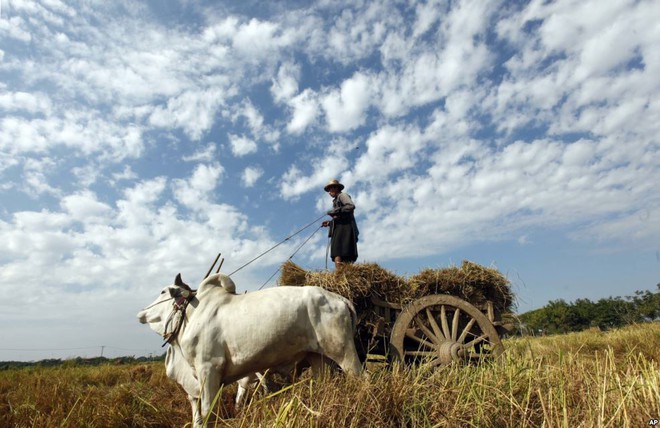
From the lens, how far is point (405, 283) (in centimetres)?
604

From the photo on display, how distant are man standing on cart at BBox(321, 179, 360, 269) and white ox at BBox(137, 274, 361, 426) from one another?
83.8 inches

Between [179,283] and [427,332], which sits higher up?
[179,283]

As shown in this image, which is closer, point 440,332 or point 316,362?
point 316,362

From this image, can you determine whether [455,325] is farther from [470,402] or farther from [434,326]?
[470,402]

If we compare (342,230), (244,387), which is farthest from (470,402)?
(342,230)

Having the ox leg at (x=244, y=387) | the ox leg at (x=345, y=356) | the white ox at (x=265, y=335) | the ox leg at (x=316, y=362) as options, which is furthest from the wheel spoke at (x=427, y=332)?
the ox leg at (x=244, y=387)

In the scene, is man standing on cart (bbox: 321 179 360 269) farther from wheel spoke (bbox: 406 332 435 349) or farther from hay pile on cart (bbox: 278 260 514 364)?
wheel spoke (bbox: 406 332 435 349)

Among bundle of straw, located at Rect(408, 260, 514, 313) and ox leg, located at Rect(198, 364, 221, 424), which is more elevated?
bundle of straw, located at Rect(408, 260, 514, 313)

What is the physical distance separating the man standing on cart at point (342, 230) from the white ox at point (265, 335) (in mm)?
2128

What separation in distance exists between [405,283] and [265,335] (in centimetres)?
230

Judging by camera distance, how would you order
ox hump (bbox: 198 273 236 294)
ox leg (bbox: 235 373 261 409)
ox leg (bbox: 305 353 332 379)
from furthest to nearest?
1. ox leg (bbox: 235 373 261 409)
2. ox hump (bbox: 198 273 236 294)
3. ox leg (bbox: 305 353 332 379)

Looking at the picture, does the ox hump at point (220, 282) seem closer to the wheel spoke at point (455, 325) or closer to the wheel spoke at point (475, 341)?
the wheel spoke at point (455, 325)

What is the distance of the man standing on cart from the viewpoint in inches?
282

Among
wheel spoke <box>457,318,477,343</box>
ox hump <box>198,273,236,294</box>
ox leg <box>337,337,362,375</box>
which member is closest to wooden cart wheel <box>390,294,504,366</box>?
wheel spoke <box>457,318,477,343</box>
